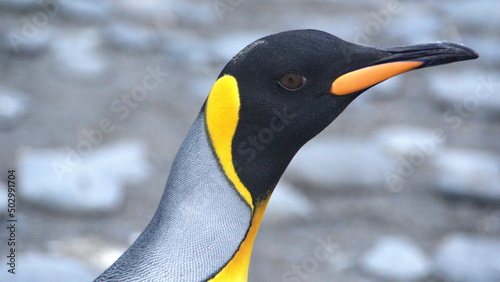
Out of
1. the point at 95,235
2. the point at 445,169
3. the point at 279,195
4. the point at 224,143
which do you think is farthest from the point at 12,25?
the point at 224,143

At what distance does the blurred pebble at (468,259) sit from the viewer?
2117 millimetres

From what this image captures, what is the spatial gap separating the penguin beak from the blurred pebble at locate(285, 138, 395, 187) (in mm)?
1398

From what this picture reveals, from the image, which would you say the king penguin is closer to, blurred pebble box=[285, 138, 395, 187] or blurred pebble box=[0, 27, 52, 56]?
blurred pebble box=[285, 138, 395, 187]

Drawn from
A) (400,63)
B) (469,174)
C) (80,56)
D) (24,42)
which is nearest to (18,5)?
(24,42)

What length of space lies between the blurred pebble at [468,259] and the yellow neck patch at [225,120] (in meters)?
1.23

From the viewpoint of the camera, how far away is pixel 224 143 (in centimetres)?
115

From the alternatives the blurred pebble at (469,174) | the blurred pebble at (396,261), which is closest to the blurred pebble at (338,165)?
the blurred pebble at (469,174)

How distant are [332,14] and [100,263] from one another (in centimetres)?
224

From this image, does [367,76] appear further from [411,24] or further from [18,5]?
[18,5]

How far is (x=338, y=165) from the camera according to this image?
8.39 ft

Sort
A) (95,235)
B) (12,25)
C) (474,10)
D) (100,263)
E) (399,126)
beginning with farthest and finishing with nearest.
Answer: (474,10), (12,25), (399,126), (95,235), (100,263)

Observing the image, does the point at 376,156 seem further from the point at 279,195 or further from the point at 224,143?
the point at 224,143

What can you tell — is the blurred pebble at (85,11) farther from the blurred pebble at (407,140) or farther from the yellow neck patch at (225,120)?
the yellow neck patch at (225,120)

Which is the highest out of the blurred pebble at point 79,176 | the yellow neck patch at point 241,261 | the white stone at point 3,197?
the blurred pebble at point 79,176
